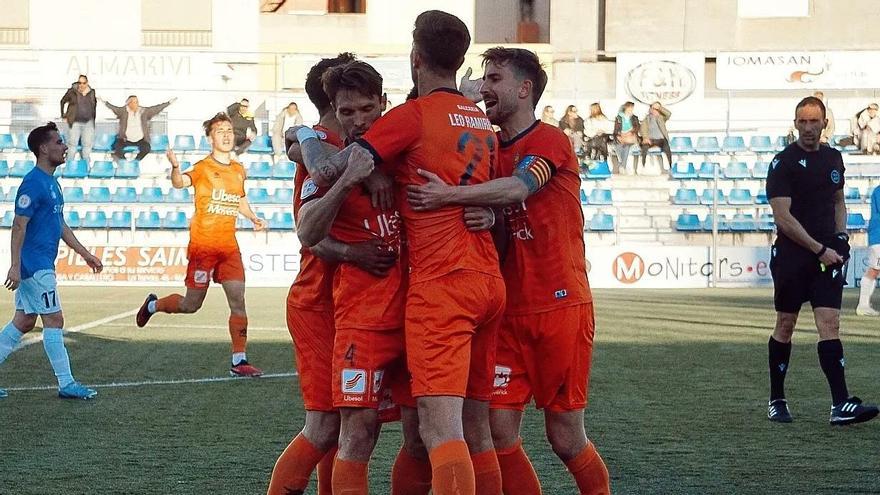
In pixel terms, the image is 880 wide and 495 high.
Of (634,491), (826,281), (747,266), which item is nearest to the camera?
(634,491)

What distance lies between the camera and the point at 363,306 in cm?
467

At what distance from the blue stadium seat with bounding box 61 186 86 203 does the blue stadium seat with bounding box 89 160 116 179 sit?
47 cm

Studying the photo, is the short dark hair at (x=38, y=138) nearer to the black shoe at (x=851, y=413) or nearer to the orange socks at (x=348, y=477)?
the orange socks at (x=348, y=477)

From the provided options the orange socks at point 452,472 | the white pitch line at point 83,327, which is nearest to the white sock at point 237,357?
the white pitch line at point 83,327

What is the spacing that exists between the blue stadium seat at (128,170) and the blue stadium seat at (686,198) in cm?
1211

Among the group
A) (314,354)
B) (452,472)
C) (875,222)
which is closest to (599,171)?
(875,222)

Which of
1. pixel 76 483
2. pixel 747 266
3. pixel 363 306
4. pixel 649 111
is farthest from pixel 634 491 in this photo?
pixel 649 111

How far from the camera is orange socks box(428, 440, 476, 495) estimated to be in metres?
4.43

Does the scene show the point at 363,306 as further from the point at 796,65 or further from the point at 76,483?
the point at 796,65

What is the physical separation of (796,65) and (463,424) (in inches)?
1020

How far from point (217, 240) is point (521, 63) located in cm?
631

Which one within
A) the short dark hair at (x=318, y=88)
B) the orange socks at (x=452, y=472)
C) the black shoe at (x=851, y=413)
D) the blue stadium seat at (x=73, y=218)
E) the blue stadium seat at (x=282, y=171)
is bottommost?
the black shoe at (x=851, y=413)

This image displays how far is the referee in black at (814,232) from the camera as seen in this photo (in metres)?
7.96

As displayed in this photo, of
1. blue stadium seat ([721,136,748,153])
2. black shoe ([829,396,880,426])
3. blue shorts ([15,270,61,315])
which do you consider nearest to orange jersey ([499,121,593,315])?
black shoe ([829,396,880,426])
